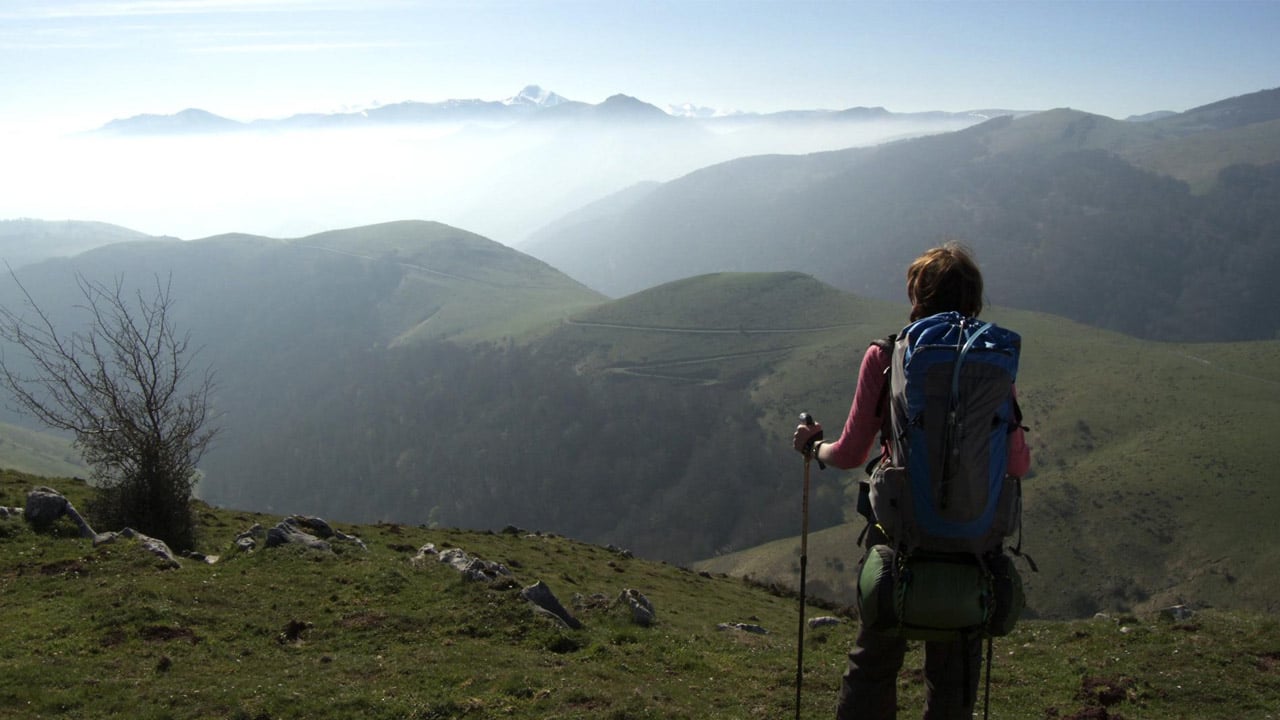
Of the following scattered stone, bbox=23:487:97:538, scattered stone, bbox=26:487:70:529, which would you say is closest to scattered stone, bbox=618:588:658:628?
scattered stone, bbox=23:487:97:538

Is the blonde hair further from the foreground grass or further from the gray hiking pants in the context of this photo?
the foreground grass

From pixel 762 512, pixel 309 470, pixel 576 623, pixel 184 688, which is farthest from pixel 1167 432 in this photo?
pixel 309 470

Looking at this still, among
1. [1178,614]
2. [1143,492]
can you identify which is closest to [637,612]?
[1178,614]

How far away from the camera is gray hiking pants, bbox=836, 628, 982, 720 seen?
550cm

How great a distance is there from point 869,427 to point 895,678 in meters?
1.91

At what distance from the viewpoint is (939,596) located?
16.7 feet

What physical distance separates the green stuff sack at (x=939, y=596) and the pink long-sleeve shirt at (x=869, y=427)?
74 centimetres

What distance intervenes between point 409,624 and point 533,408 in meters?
161

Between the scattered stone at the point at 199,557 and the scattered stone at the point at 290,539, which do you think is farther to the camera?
the scattered stone at the point at 199,557

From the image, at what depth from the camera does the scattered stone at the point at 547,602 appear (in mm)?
13812

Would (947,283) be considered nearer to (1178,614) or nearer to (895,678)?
(895,678)

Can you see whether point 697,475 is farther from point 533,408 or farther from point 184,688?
point 184,688

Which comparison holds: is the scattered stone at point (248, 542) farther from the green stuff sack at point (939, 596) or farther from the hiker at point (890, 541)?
the green stuff sack at point (939, 596)

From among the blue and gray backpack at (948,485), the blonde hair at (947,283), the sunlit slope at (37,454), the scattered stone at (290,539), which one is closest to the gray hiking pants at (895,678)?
the blue and gray backpack at (948,485)
